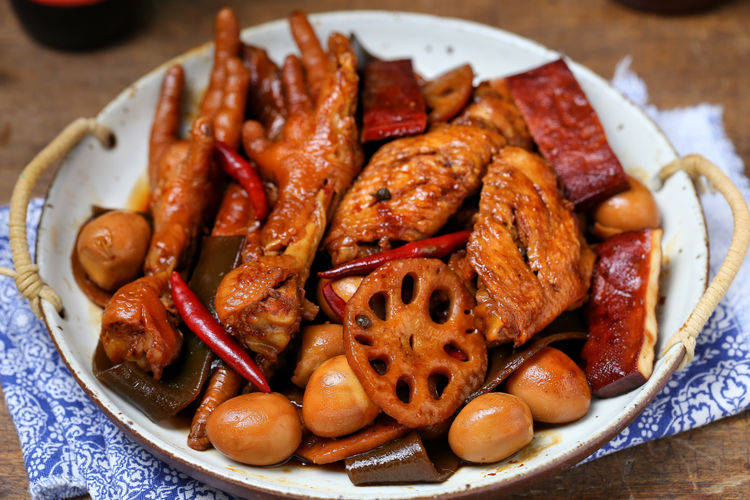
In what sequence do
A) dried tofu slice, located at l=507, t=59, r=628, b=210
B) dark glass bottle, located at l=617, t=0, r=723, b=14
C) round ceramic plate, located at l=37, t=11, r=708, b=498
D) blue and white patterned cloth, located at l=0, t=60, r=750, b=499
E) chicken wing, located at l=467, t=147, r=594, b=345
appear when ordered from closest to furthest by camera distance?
round ceramic plate, located at l=37, t=11, r=708, b=498 < chicken wing, located at l=467, t=147, r=594, b=345 < blue and white patterned cloth, located at l=0, t=60, r=750, b=499 < dried tofu slice, located at l=507, t=59, r=628, b=210 < dark glass bottle, located at l=617, t=0, r=723, b=14

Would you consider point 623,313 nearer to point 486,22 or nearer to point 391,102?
point 391,102

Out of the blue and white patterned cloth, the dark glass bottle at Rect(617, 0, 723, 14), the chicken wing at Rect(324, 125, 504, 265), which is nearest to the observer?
the blue and white patterned cloth

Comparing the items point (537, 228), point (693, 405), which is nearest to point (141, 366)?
point (537, 228)

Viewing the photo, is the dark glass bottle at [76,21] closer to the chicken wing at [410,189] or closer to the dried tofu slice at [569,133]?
the chicken wing at [410,189]

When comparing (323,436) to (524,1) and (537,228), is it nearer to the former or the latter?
(537,228)

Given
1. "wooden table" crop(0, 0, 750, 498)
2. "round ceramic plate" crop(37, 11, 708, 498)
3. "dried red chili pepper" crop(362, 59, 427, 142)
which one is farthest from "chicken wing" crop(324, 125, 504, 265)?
"wooden table" crop(0, 0, 750, 498)

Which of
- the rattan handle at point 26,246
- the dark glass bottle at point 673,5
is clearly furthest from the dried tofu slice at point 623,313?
the dark glass bottle at point 673,5

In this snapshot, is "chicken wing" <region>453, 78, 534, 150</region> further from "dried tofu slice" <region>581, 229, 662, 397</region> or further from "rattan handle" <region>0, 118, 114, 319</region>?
Result: "rattan handle" <region>0, 118, 114, 319</region>
